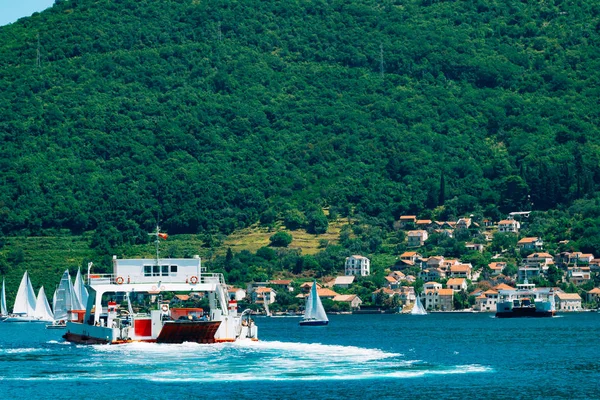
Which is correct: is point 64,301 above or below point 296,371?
above

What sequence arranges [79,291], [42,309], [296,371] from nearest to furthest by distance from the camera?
[296,371]
[79,291]
[42,309]

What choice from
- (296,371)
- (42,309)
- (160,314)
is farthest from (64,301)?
(296,371)

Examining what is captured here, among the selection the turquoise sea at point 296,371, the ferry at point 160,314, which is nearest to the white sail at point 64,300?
the turquoise sea at point 296,371

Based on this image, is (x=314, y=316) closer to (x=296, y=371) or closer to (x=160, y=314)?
(x=160, y=314)

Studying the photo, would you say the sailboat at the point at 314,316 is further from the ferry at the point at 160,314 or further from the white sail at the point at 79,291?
the ferry at the point at 160,314

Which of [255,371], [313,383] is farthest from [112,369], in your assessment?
[313,383]

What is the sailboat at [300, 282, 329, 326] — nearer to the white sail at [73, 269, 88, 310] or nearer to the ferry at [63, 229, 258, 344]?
the white sail at [73, 269, 88, 310]
